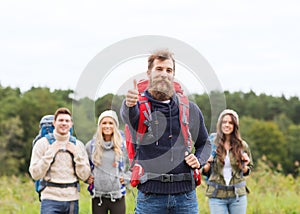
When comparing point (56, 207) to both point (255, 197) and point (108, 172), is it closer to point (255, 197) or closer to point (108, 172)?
point (108, 172)

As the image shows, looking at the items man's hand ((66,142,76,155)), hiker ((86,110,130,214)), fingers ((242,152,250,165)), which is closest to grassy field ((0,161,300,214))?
hiker ((86,110,130,214))

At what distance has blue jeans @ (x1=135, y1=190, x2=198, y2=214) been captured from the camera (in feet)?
11.0

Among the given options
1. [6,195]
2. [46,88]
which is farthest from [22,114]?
[6,195]

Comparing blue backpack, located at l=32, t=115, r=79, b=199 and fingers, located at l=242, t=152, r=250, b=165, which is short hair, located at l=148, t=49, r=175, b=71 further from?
fingers, located at l=242, t=152, r=250, b=165

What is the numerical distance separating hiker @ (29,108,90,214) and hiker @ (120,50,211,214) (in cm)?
184

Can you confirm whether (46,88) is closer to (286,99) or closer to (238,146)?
(286,99)

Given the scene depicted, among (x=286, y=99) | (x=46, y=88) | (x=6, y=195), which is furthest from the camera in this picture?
(x=286, y=99)

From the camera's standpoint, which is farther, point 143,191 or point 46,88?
point 46,88

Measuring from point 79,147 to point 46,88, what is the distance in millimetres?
52973

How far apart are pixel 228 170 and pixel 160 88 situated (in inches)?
97.0

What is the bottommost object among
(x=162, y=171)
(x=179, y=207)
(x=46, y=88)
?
(x=179, y=207)

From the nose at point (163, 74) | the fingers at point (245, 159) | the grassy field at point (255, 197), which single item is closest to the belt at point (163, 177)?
the nose at point (163, 74)

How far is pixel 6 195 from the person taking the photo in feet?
28.2

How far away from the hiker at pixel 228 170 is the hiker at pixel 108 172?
39.1 inches
